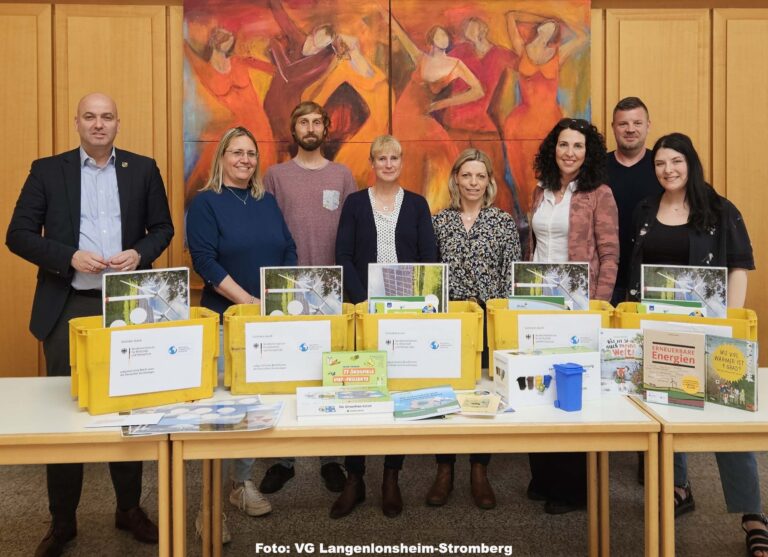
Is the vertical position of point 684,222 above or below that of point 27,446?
above

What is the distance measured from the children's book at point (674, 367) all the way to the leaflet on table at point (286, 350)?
99 centimetres

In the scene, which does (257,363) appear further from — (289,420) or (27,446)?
(27,446)

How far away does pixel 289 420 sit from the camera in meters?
1.68

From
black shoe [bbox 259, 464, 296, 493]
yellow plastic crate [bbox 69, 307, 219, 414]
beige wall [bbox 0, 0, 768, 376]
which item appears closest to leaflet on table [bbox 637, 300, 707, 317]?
yellow plastic crate [bbox 69, 307, 219, 414]

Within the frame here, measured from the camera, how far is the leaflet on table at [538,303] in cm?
205

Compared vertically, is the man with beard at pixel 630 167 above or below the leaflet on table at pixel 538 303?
above

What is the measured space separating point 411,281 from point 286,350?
1.57 ft

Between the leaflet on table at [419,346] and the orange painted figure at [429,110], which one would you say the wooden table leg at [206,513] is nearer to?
the leaflet on table at [419,346]

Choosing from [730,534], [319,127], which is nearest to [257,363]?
[319,127]

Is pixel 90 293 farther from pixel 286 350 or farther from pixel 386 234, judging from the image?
pixel 386 234

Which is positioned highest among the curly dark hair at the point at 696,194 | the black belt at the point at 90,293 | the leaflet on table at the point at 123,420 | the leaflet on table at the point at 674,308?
the curly dark hair at the point at 696,194

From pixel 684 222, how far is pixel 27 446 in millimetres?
2505

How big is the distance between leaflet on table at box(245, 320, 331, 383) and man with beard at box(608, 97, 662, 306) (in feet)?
5.95

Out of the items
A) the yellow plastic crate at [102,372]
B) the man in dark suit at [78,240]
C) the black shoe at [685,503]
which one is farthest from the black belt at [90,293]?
the black shoe at [685,503]
